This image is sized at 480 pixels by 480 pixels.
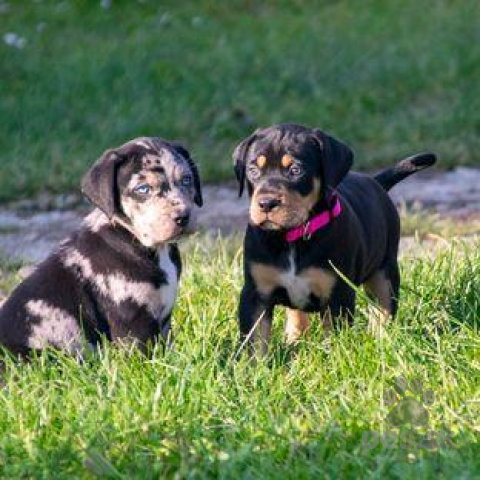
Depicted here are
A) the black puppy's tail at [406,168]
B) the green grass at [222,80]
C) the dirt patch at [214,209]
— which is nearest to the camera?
the black puppy's tail at [406,168]

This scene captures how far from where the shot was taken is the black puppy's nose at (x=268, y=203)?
18.9ft

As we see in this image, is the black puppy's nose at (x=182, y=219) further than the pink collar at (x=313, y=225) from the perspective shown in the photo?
No

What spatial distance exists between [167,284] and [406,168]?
1.73 metres

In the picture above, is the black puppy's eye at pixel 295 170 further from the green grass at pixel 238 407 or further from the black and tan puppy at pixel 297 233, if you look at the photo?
the green grass at pixel 238 407

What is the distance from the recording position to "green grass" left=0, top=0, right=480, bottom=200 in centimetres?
1122

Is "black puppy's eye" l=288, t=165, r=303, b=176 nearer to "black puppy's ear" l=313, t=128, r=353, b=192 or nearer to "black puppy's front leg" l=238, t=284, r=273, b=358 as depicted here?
"black puppy's ear" l=313, t=128, r=353, b=192

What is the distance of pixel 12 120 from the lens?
455 inches

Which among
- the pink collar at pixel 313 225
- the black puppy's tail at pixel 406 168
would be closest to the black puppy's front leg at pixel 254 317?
the pink collar at pixel 313 225

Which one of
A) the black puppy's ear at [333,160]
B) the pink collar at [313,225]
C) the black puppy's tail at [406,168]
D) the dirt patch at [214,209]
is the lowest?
the dirt patch at [214,209]

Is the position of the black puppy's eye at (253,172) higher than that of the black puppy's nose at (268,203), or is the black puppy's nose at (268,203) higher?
the black puppy's eye at (253,172)

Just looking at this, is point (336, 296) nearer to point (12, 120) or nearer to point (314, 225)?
point (314, 225)

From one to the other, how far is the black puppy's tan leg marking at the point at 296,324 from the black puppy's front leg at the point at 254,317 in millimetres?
342

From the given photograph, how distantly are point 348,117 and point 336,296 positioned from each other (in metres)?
6.22

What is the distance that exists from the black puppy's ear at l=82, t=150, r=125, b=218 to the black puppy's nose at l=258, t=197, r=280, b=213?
645 mm
